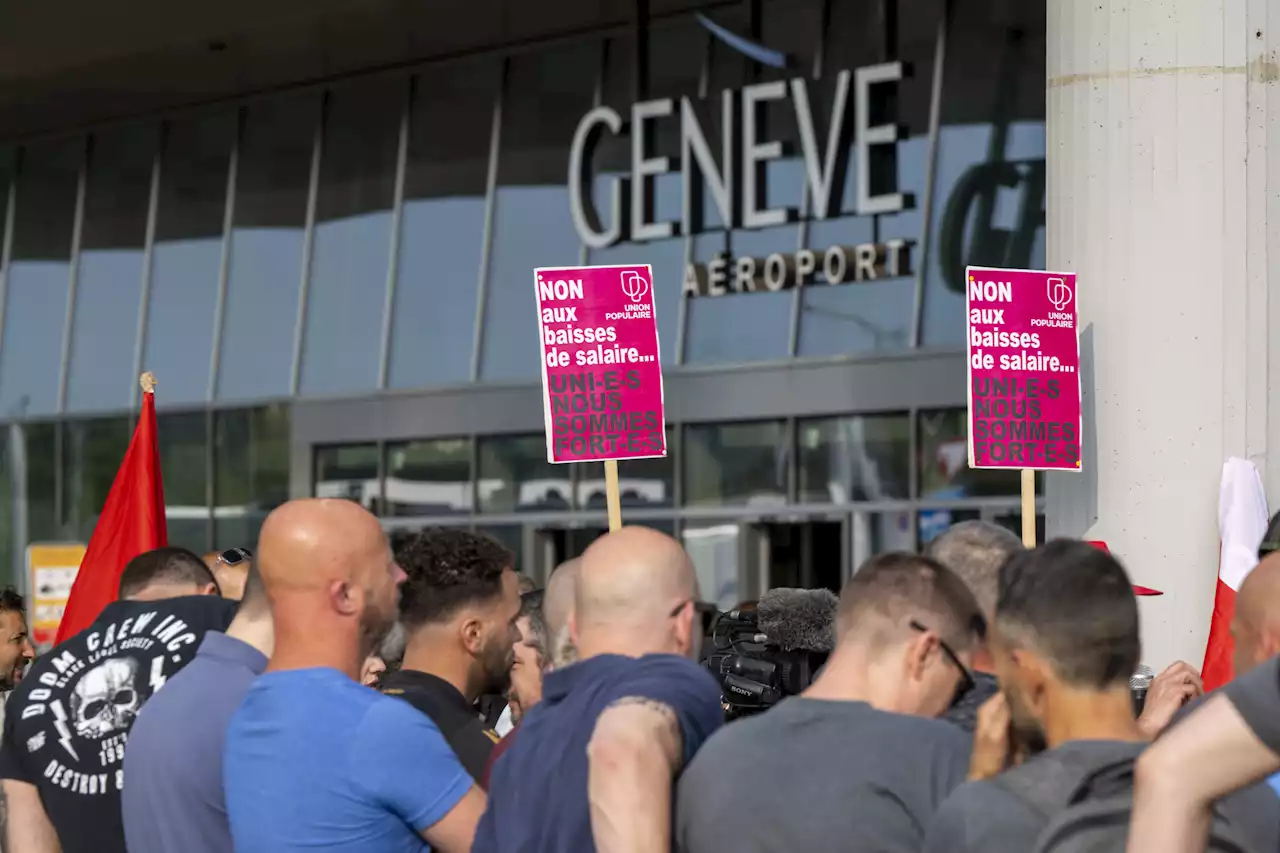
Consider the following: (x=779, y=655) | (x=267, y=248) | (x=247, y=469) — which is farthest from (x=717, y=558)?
(x=779, y=655)

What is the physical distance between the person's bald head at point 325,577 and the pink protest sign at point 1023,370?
12.8ft

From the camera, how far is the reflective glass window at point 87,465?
1975 centimetres

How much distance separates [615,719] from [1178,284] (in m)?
5.11

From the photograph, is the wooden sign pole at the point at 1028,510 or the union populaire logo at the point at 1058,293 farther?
the union populaire logo at the point at 1058,293

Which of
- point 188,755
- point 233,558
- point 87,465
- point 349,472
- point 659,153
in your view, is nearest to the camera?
point 188,755

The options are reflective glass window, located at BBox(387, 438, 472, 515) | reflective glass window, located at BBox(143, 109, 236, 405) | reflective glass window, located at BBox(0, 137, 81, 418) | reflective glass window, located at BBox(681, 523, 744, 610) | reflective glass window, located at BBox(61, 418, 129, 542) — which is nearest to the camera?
reflective glass window, located at BBox(681, 523, 744, 610)

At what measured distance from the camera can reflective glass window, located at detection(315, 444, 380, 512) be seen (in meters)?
17.2

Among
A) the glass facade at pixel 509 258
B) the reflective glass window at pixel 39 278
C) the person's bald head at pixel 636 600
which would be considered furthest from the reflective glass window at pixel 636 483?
the person's bald head at pixel 636 600

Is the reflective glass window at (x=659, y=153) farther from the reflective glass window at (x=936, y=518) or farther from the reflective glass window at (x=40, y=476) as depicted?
the reflective glass window at (x=40, y=476)

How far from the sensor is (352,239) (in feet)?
58.9

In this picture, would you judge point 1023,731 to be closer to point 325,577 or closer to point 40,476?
point 325,577

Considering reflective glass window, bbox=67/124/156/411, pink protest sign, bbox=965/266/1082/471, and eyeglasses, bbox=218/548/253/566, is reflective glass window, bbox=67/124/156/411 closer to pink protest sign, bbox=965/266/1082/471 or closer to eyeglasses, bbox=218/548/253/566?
pink protest sign, bbox=965/266/1082/471

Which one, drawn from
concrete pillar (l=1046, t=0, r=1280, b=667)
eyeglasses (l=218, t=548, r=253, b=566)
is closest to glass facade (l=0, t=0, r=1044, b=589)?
concrete pillar (l=1046, t=0, r=1280, b=667)

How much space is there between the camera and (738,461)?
1505 centimetres
